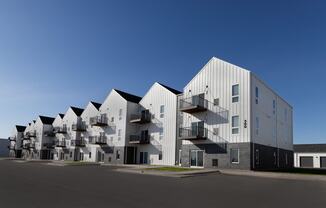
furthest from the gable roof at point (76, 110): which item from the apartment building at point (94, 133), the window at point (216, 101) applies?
the window at point (216, 101)

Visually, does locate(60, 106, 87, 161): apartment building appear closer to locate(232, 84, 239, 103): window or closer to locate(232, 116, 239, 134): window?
locate(232, 116, 239, 134): window

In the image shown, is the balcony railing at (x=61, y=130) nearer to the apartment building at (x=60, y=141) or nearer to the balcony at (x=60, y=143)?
the apartment building at (x=60, y=141)

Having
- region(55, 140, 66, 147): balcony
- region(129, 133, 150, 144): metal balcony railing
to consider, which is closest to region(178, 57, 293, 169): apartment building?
region(129, 133, 150, 144): metal balcony railing

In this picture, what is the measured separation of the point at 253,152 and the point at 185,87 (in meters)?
10.8

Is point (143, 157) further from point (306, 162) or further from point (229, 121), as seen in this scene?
point (306, 162)

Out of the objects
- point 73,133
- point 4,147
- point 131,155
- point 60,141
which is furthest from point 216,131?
point 4,147

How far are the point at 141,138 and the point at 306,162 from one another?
99.4ft

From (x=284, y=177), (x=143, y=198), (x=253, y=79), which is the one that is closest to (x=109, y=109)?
(x=253, y=79)

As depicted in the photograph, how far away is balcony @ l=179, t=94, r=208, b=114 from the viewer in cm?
2756

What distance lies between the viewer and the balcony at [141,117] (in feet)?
118

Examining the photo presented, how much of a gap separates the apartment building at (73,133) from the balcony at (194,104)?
82.6ft

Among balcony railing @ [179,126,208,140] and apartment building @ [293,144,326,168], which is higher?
balcony railing @ [179,126,208,140]

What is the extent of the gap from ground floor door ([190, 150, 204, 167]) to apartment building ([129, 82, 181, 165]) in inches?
158

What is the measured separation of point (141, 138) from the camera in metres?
37.2
